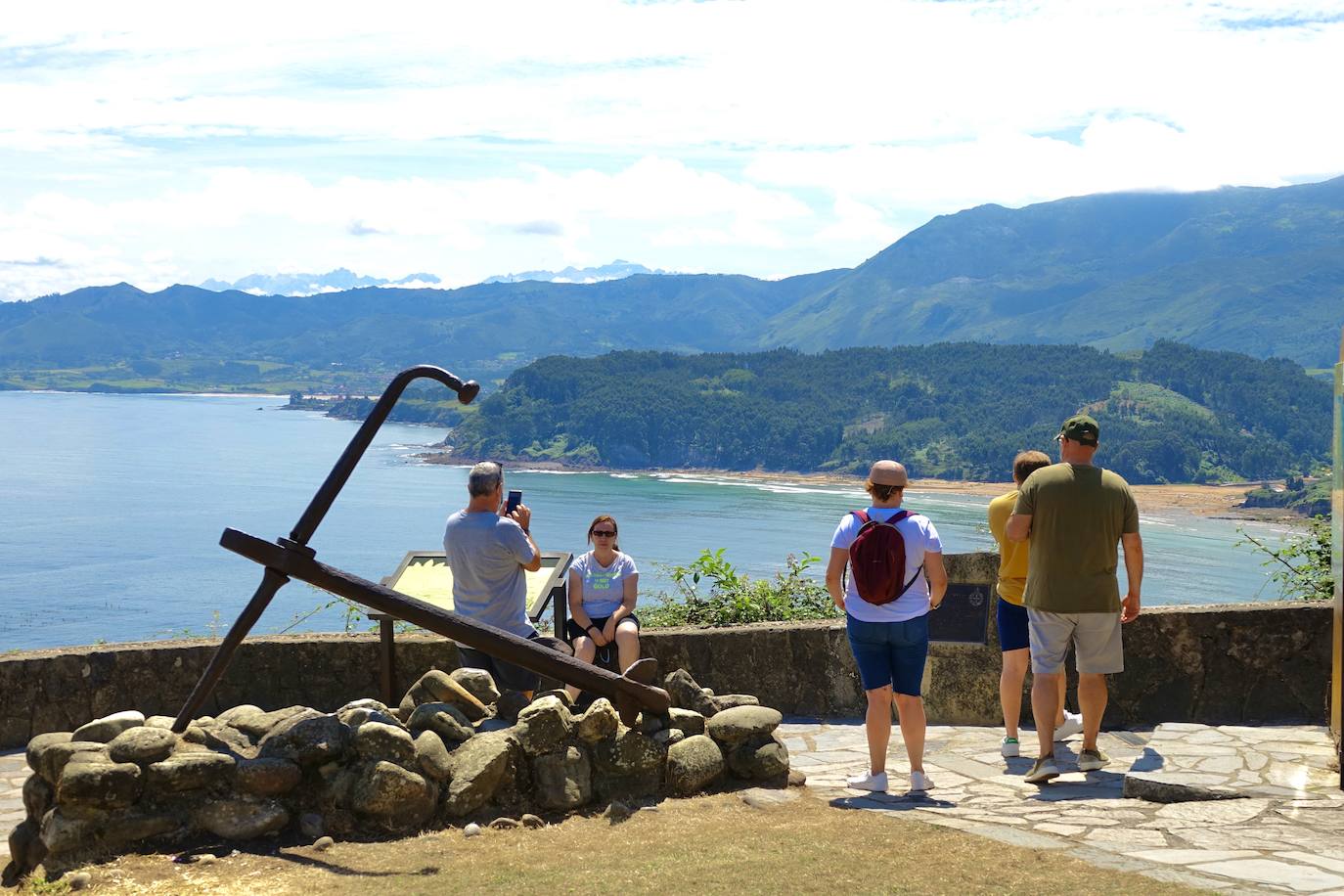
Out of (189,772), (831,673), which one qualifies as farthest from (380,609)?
(831,673)

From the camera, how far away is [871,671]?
229 inches

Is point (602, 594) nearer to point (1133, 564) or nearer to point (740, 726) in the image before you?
point (740, 726)

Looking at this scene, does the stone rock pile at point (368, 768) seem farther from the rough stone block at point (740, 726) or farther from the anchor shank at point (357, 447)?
the anchor shank at point (357, 447)

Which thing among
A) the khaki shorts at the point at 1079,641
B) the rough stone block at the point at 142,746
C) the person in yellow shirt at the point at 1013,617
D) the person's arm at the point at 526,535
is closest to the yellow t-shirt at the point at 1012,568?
the person in yellow shirt at the point at 1013,617

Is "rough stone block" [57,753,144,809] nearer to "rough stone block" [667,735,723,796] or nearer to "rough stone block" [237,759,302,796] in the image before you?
"rough stone block" [237,759,302,796]

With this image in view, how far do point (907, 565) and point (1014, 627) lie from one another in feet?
3.64

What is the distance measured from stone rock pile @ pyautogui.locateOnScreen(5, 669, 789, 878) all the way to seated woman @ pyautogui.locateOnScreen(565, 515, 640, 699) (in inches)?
28.5

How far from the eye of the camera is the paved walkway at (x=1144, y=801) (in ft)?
14.5

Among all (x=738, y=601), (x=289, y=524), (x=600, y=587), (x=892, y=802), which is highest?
(x=600, y=587)

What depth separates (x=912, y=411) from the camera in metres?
144

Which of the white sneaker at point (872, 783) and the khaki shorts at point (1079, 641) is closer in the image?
the white sneaker at point (872, 783)

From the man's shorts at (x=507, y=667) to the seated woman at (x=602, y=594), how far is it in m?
0.23

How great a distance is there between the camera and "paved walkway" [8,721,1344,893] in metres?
4.41

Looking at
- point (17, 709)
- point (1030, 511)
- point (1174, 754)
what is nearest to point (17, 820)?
point (17, 709)
